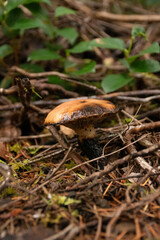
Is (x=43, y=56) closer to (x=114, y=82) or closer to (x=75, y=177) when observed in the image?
(x=114, y=82)

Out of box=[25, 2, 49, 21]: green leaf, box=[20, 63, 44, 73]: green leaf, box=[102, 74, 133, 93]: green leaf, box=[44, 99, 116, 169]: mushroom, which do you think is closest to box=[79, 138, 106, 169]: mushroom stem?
box=[44, 99, 116, 169]: mushroom

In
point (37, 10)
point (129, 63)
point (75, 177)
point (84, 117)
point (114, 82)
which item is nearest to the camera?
point (84, 117)

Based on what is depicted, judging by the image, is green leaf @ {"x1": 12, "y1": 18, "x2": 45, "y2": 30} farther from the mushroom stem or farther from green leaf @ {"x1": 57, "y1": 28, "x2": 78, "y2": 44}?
the mushroom stem

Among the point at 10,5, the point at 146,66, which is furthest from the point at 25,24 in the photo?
the point at 146,66

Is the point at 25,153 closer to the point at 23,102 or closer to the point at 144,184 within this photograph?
the point at 23,102

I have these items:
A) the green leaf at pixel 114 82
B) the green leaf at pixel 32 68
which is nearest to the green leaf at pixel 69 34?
the green leaf at pixel 32 68

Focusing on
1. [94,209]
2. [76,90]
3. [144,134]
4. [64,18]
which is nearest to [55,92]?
[76,90]
